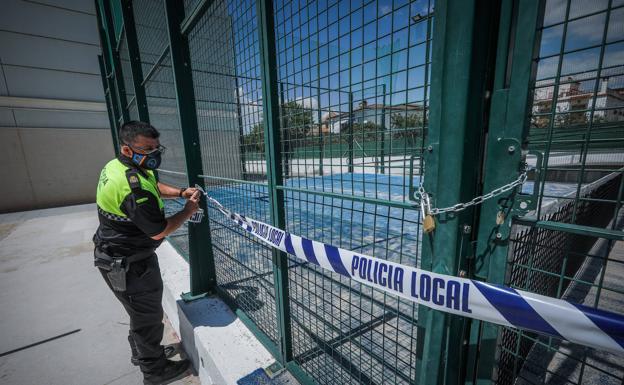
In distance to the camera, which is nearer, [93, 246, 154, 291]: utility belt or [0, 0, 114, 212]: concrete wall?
[93, 246, 154, 291]: utility belt

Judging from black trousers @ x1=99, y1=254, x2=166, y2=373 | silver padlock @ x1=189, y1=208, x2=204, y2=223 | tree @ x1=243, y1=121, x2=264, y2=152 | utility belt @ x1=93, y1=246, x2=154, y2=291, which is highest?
tree @ x1=243, y1=121, x2=264, y2=152

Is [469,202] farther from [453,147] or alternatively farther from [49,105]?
[49,105]

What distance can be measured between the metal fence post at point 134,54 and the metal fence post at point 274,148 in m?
3.28

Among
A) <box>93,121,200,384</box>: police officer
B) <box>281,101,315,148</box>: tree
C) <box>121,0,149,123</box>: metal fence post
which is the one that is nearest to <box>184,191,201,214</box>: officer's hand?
<box>93,121,200,384</box>: police officer

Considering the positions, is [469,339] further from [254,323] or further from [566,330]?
[254,323]

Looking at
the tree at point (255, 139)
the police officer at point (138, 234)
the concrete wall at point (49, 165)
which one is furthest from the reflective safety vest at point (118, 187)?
the concrete wall at point (49, 165)

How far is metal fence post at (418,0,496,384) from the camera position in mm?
840

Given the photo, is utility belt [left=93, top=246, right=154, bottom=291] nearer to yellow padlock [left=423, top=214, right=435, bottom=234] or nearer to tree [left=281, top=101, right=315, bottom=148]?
tree [left=281, top=101, right=315, bottom=148]

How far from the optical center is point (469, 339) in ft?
3.43

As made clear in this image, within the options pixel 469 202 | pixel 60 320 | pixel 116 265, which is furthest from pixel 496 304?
pixel 60 320

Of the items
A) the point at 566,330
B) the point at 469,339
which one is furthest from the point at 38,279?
the point at 566,330

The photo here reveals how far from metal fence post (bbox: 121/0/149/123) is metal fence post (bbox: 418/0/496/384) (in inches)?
176

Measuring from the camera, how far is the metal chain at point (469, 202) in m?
0.82

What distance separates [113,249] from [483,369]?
109 inches
